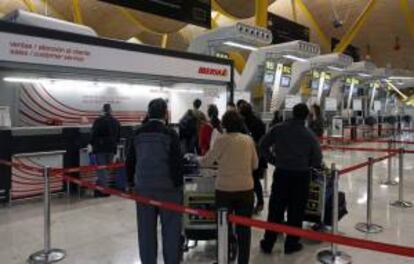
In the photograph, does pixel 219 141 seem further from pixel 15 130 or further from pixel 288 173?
pixel 15 130

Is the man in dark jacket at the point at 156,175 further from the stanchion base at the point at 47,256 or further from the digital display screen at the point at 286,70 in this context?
the digital display screen at the point at 286,70

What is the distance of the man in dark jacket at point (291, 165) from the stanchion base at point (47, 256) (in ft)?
6.69

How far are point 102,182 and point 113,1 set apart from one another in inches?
117

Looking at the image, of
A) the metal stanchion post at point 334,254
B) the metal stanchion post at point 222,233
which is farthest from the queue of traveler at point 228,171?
the metal stanchion post at point 222,233

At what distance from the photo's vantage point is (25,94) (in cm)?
782

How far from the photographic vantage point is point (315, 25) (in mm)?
22672

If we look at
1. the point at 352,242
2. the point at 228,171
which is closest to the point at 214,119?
the point at 228,171

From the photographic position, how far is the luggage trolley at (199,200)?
4.00 meters

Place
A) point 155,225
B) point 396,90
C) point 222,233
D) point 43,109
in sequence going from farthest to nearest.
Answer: point 396,90 → point 43,109 → point 155,225 → point 222,233

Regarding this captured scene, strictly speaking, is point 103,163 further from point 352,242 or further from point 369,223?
point 352,242

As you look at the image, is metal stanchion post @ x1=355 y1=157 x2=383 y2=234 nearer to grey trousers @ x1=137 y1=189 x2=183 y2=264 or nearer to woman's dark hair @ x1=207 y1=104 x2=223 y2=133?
woman's dark hair @ x1=207 y1=104 x2=223 y2=133

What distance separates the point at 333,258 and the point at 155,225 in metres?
1.84

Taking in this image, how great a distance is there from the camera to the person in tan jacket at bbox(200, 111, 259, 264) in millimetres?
3346

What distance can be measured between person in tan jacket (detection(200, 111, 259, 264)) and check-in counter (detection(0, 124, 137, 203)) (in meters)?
4.20
